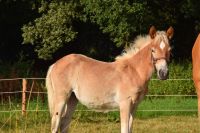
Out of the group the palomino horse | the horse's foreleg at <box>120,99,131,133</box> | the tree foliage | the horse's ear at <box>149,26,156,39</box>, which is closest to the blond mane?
the palomino horse

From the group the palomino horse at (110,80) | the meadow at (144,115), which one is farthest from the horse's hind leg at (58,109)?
the meadow at (144,115)

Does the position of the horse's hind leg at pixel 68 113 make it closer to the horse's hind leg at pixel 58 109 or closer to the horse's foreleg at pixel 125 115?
the horse's hind leg at pixel 58 109

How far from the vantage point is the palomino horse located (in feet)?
22.5

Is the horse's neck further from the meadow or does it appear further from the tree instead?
the tree

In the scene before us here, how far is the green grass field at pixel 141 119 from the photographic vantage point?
9.59 meters

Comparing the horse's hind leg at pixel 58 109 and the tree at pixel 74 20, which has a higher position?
the tree at pixel 74 20

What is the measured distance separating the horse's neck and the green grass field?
1695 millimetres

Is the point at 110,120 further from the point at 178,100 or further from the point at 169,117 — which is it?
the point at 178,100

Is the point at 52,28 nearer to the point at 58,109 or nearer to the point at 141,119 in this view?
the point at 141,119

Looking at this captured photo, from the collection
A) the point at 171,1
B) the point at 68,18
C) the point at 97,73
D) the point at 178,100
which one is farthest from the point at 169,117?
the point at 171,1

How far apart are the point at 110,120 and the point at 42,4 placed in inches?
434

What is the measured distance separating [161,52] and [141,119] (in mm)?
5702

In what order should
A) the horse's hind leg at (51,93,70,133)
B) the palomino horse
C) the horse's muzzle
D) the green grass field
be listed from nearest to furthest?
1. the horse's muzzle
2. the palomino horse
3. the horse's hind leg at (51,93,70,133)
4. the green grass field

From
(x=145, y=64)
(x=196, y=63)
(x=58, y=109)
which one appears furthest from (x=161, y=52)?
(x=58, y=109)
